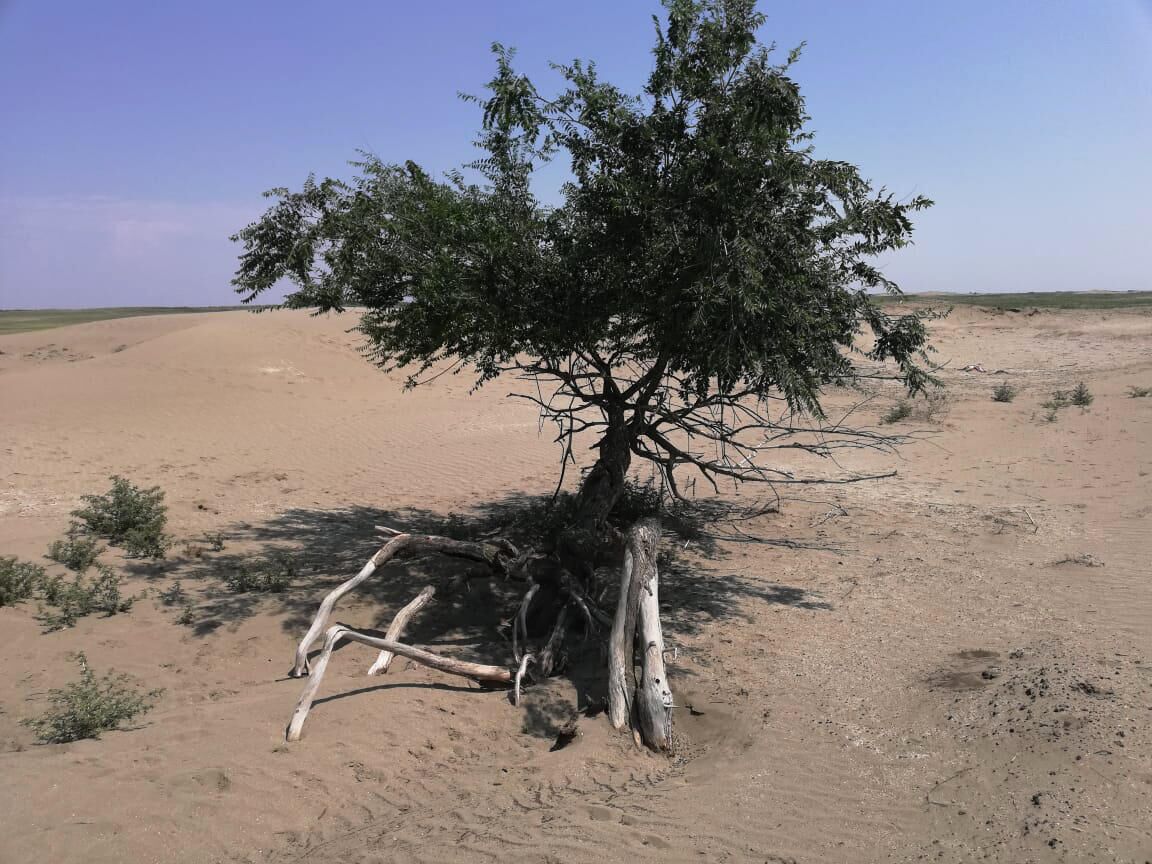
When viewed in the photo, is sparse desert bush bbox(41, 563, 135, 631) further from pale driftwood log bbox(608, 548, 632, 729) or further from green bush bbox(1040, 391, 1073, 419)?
green bush bbox(1040, 391, 1073, 419)

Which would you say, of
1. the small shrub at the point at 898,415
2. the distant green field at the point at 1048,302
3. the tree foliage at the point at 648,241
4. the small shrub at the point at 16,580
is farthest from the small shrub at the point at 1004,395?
the small shrub at the point at 16,580

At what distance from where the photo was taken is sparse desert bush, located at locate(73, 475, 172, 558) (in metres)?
9.10

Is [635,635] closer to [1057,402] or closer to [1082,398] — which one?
[1057,402]

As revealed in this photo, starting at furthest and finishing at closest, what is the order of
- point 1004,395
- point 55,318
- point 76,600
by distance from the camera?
point 55,318 → point 1004,395 → point 76,600

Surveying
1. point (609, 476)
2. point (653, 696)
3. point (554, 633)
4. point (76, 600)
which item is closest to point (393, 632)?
point (554, 633)

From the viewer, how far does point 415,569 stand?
8875 millimetres

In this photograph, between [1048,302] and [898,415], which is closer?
[898,415]

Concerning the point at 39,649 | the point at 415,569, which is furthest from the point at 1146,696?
the point at 39,649

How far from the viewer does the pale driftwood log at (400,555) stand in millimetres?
6130

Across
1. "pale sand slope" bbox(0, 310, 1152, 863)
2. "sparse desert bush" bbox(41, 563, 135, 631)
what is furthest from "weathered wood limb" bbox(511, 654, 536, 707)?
"sparse desert bush" bbox(41, 563, 135, 631)

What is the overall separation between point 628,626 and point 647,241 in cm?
294

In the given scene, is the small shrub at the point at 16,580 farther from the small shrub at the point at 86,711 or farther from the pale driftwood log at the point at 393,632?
the pale driftwood log at the point at 393,632

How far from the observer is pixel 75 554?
8508mm

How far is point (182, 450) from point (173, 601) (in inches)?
330
